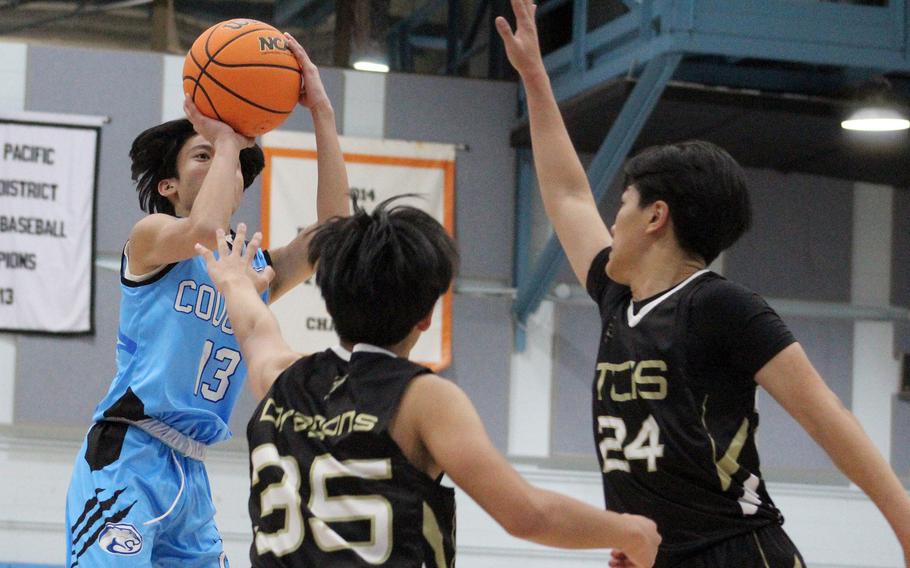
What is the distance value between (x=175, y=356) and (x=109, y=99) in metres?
4.85

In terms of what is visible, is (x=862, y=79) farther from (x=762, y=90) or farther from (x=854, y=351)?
(x=854, y=351)

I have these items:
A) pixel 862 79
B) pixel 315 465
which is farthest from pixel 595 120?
pixel 315 465

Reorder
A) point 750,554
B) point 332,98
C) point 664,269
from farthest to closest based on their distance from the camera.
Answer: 1. point 332,98
2. point 664,269
3. point 750,554

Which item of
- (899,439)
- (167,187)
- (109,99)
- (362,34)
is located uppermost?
(362,34)

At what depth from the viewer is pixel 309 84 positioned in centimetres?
370

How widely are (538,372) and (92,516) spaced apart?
5.11 meters

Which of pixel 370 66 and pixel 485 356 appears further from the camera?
pixel 370 66

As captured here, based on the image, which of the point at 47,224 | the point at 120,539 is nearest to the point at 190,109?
the point at 120,539

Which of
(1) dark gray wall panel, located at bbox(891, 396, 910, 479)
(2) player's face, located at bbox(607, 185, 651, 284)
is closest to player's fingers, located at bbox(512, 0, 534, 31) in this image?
(2) player's face, located at bbox(607, 185, 651, 284)

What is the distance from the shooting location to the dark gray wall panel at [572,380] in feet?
27.1

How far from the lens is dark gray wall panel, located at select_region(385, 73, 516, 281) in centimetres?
827

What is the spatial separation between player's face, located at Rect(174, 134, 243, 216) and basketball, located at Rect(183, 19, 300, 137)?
209mm

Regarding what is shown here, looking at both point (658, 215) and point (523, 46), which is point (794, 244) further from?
point (658, 215)

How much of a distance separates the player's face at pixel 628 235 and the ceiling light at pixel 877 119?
4.85 m
